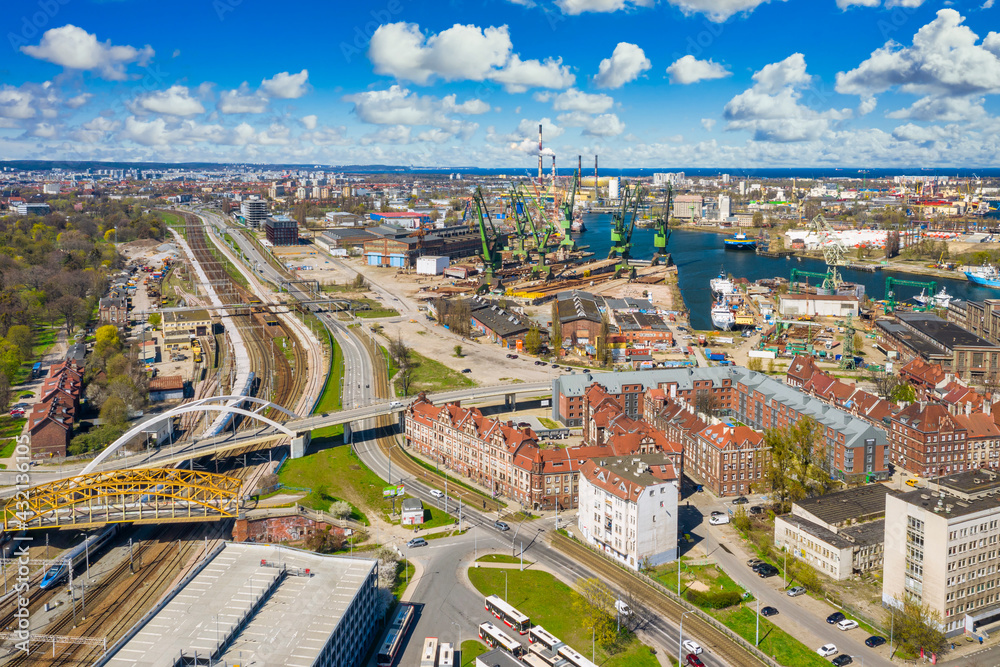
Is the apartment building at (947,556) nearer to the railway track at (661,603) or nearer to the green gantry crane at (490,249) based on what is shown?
the railway track at (661,603)

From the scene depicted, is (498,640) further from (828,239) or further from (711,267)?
(828,239)

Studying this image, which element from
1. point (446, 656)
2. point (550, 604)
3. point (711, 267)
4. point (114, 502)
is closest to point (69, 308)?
point (114, 502)

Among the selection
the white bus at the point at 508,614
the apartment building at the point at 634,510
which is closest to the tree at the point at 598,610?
the white bus at the point at 508,614

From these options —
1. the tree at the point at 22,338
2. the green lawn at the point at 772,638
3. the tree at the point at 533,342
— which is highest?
the tree at the point at 22,338

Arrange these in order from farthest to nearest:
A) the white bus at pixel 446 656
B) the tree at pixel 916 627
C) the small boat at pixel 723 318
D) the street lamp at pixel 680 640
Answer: the small boat at pixel 723 318
the tree at pixel 916 627
the street lamp at pixel 680 640
the white bus at pixel 446 656

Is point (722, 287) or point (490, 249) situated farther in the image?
point (490, 249)

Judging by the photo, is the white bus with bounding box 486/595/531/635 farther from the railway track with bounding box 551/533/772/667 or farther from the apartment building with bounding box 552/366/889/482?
the apartment building with bounding box 552/366/889/482
